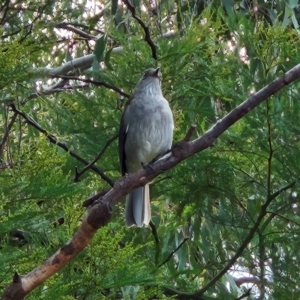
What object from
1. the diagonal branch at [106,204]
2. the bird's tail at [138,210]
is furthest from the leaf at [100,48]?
the diagonal branch at [106,204]

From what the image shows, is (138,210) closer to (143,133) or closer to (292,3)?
(143,133)

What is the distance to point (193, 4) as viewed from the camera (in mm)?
3477

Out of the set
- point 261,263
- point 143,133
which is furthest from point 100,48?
point 261,263

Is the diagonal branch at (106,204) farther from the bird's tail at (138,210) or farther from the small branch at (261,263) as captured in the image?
the bird's tail at (138,210)

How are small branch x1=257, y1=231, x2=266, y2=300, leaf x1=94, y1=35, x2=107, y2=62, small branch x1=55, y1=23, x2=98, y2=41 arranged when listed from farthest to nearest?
small branch x1=55, y1=23, x2=98, y2=41, leaf x1=94, y1=35, x2=107, y2=62, small branch x1=257, y1=231, x2=266, y2=300

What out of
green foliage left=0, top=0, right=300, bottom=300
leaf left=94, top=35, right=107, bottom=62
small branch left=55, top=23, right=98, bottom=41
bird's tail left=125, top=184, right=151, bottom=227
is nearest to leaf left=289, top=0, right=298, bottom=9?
green foliage left=0, top=0, right=300, bottom=300

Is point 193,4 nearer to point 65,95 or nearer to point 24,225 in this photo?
point 65,95

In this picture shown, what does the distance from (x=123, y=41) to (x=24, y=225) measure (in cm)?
114

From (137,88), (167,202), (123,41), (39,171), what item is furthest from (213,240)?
(39,171)

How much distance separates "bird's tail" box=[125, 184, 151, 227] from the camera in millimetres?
2875

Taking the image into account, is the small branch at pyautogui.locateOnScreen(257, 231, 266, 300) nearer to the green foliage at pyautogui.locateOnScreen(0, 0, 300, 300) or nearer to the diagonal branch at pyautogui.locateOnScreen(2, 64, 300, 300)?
the green foliage at pyautogui.locateOnScreen(0, 0, 300, 300)

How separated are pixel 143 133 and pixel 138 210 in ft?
1.51

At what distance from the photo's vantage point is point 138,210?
2.91 meters

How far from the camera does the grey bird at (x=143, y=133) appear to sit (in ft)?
9.61
